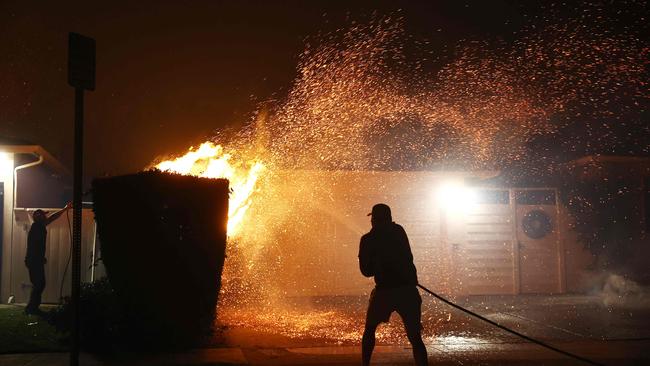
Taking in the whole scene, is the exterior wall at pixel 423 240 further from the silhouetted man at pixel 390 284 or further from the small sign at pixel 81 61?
the small sign at pixel 81 61

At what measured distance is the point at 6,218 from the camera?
11359mm

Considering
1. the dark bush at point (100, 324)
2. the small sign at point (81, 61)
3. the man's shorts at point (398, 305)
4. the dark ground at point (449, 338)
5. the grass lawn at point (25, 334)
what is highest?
the small sign at point (81, 61)

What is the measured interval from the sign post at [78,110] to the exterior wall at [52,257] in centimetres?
632

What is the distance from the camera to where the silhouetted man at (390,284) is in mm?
5770

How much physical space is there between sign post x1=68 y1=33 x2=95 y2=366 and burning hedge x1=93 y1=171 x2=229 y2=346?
2.00 m

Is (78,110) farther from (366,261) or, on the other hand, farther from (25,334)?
(25,334)

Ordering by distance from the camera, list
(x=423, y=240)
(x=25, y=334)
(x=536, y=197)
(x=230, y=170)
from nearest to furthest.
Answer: (x=25, y=334) → (x=230, y=170) → (x=423, y=240) → (x=536, y=197)

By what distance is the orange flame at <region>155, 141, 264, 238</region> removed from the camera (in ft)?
32.8

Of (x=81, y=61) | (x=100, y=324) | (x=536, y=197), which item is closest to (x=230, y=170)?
(x=100, y=324)

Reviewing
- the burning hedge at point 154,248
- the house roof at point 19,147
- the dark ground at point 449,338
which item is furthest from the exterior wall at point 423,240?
the burning hedge at point 154,248

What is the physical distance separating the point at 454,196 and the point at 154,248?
8.18 meters

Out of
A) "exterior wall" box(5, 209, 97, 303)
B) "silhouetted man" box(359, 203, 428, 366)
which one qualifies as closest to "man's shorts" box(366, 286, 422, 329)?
"silhouetted man" box(359, 203, 428, 366)

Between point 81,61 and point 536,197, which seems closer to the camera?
point 81,61

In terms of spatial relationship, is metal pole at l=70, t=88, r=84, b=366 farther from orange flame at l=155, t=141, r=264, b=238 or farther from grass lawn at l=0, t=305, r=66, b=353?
orange flame at l=155, t=141, r=264, b=238
